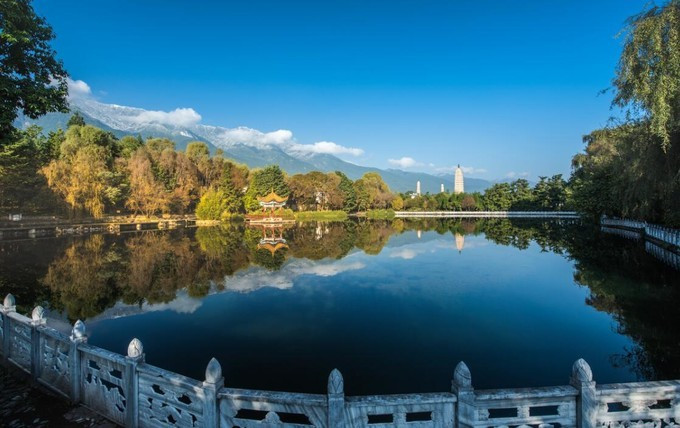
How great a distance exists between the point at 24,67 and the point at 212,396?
1038cm

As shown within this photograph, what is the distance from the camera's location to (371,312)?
10.5 m

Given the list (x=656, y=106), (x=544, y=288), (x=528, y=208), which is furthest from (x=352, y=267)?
(x=528, y=208)

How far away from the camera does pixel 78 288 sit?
12859mm

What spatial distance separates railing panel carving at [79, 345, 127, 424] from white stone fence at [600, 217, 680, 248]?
25.0 meters

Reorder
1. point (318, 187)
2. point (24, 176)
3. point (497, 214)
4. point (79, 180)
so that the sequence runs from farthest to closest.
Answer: point (497, 214) → point (318, 187) → point (79, 180) → point (24, 176)

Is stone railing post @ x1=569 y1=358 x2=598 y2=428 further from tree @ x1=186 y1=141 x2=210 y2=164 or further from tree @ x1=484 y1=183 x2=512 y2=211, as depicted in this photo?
tree @ x1=484 y1=183 x2=512 y2=211

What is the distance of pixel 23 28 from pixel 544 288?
17422 millimetres

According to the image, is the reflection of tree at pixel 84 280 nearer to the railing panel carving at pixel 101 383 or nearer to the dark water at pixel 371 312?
Result: the dark water at pixel 371 312

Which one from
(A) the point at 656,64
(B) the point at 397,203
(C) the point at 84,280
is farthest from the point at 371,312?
(B) the point at 397,203

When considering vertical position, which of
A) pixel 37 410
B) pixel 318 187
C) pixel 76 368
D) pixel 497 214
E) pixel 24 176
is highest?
pixel 318 187

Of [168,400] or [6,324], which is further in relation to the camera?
[6,324]

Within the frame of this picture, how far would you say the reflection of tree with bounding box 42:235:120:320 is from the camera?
35.6 feet

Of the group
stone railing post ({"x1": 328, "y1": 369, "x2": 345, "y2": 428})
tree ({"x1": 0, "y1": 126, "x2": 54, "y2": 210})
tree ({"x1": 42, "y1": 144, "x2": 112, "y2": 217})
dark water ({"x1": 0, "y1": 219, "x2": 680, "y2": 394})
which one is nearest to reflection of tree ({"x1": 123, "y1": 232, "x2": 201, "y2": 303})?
dark water ({"x1": 0, "y1": 219, "x2": 680, "y2": 394})

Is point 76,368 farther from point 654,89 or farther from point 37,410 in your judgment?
point 654,89
